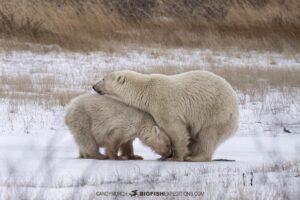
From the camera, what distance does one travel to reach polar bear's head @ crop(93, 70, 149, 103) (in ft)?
26.2

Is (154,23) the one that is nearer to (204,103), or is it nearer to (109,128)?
(204,103)

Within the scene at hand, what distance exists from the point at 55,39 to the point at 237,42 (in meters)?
5.09

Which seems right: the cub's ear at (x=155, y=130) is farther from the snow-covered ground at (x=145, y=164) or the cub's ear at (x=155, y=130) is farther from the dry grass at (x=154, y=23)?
the dry grass at (x=154, y=23)

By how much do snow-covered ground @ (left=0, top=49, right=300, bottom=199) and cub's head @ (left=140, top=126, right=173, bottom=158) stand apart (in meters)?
0.18

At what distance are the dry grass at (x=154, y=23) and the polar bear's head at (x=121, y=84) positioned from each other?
35.7 feet

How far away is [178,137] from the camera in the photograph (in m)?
7.66

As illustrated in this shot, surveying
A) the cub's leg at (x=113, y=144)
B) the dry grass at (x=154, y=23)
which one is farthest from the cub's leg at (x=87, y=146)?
the dry grass at (x=154, y=23)

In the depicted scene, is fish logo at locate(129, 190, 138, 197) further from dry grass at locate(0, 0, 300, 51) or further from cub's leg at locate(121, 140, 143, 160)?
dry grass at locate(0, 0, 300, 51)

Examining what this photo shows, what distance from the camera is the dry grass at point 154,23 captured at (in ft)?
65.2

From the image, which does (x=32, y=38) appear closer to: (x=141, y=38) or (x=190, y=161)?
(x=141, y=38)

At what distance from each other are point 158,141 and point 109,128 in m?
0.53

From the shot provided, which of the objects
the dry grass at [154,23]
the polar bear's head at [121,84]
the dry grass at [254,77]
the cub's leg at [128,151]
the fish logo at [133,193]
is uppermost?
the fish logo at [133,193]

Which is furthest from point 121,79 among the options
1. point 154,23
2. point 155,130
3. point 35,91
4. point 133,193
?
point 154,23

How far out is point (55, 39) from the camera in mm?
19391
